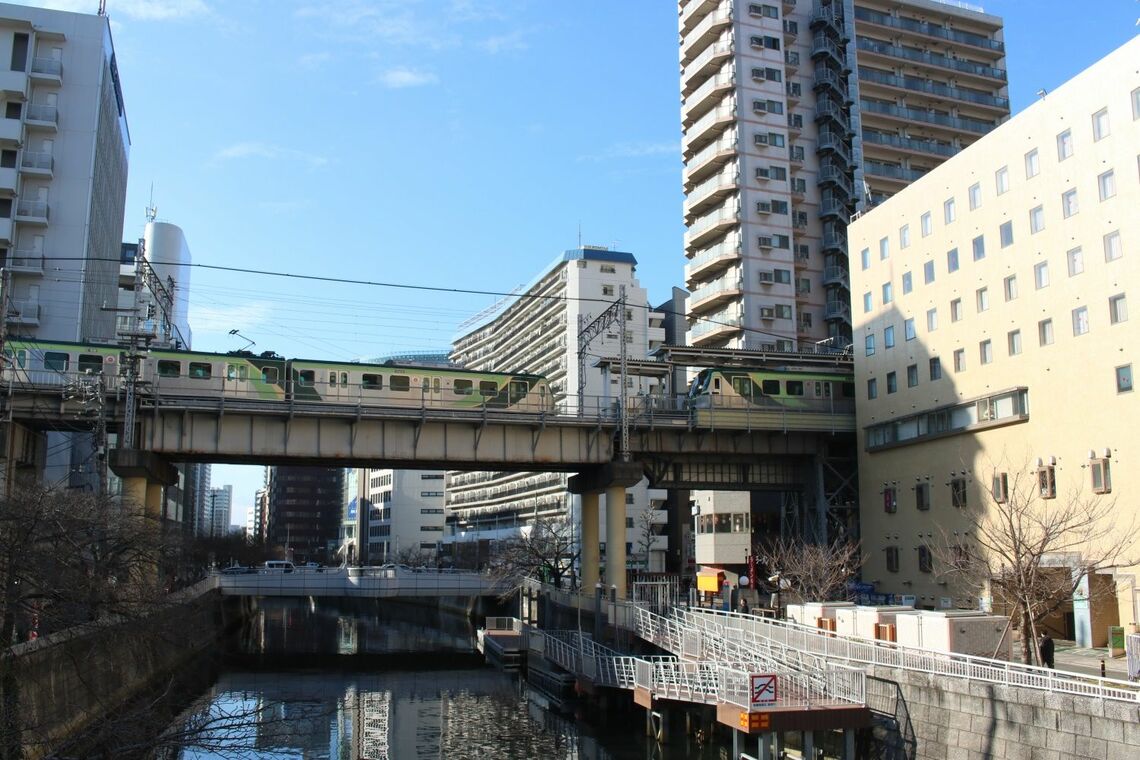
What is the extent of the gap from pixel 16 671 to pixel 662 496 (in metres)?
91.3

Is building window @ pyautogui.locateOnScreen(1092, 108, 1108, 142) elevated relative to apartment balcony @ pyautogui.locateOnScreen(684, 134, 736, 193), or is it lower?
lower

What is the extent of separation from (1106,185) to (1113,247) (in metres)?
2.52

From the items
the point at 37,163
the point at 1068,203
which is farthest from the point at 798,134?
the point at 37,163

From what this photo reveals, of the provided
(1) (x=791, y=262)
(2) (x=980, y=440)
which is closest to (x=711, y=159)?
(1) (x=791, y=262)

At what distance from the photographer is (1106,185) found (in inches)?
1551

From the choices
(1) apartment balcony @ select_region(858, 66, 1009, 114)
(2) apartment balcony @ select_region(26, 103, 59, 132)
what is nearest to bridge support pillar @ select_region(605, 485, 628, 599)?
(2) apartment balcony @ select_region(26, 103, 59, 132)

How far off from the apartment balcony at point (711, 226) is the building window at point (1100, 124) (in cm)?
4334

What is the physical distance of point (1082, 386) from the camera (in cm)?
3988

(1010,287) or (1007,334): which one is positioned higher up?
(1010,287)

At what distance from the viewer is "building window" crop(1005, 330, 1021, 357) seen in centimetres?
4366

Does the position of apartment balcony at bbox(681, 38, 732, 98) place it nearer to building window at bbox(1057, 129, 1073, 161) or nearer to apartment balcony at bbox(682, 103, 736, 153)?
apartment balcony at bbox(682, 103, 736, 153)

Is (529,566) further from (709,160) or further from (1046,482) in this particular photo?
(1046,482)

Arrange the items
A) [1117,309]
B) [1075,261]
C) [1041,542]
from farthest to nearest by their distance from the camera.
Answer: [1075,261]
[1117,309]
[1041,542]

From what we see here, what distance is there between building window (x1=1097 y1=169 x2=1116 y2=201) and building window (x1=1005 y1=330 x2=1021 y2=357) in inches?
266
